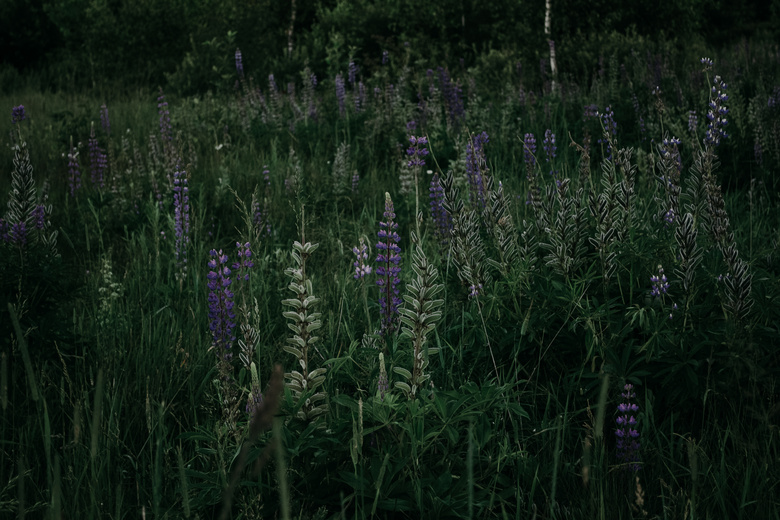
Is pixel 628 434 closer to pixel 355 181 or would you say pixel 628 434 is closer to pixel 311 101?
pixel 355 181

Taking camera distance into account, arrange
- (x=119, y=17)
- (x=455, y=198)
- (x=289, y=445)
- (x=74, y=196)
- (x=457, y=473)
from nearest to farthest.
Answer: (x=289, y=445), (x=457, y=473), (x=455, y=198), (x=74, y=196), (x=119, y=17)

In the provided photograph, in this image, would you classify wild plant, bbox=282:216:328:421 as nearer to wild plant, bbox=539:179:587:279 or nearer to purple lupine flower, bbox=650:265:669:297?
wild plant, bbox=539:179:587:279

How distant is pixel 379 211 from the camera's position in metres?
4.50

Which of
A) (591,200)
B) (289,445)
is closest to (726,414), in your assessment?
(591,200)

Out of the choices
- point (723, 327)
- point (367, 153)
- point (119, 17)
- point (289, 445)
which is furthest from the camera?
point (119, 17)

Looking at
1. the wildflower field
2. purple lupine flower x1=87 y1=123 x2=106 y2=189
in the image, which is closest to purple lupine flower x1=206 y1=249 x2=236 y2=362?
the wildflower field

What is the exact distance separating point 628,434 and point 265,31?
18538 mm

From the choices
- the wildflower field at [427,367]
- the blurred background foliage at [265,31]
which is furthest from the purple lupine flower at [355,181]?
the blurred background foliage at [265,31]

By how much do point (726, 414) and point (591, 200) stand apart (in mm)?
864

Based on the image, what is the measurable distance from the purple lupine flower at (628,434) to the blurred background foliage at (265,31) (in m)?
12.1

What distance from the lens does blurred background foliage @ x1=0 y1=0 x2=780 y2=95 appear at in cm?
1457

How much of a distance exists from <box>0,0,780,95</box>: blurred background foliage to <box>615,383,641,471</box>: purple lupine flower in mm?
12135

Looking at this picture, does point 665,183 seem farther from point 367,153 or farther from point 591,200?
point 367,153

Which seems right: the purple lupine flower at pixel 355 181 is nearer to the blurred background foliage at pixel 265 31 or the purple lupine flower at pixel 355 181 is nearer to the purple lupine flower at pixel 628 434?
the purple lupine flower at pixel 628 434
